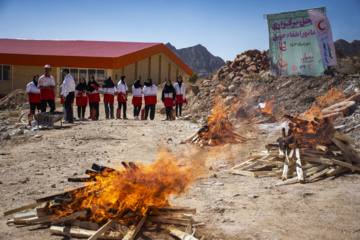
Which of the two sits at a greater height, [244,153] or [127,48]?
[127,48]

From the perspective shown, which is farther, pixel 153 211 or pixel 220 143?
pixel 220 143

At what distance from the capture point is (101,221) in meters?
3.40

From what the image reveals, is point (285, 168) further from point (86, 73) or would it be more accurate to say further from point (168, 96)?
point (86, 73)

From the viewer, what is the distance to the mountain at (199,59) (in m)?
79.1

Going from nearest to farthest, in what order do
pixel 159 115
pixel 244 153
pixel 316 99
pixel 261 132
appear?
pixel 244 153
pixel 261 132
pixel 316 99
pixel 159 115

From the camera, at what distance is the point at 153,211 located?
361 cm

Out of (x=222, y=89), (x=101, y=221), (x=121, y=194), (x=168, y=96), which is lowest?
(x=101, y=221)

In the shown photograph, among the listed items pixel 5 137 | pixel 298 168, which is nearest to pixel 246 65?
pixel 5 137

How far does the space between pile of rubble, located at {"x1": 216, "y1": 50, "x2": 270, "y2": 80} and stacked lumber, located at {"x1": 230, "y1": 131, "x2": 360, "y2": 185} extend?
48.6ft

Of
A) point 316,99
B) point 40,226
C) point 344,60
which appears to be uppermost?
point 344,60

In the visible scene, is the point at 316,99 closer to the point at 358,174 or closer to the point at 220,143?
the point at 220,143

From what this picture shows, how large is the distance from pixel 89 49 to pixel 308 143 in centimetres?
2397

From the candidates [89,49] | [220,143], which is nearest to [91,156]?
[220,143]

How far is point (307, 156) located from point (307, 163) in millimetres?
164
